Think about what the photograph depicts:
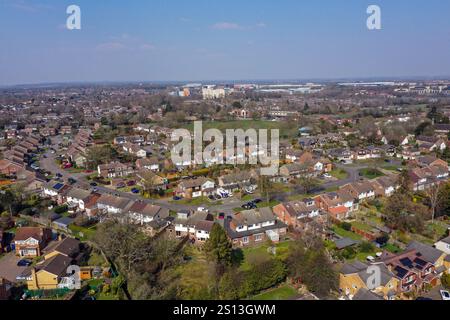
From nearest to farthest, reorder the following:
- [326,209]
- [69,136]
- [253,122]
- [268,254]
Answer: [268,254]
[326,209]
[69,136]
[253,122]

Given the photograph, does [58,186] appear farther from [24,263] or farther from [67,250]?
[67,250]

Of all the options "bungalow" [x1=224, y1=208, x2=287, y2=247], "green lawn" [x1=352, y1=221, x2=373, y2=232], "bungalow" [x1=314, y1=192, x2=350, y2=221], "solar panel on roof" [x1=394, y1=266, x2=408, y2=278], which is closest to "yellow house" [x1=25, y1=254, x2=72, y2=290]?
"bungalow" [x1=224, y1=208, x2=287, y2=247]

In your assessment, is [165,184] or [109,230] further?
[165,184]

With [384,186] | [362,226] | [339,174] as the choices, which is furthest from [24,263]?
[339,174]

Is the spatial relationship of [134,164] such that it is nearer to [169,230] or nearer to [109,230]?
[169,230]

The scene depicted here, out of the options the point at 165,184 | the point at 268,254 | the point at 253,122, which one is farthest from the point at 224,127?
the point at 268,254

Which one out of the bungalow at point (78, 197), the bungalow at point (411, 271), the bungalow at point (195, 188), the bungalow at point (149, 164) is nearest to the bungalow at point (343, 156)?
the bungalow at point (195, 188)
